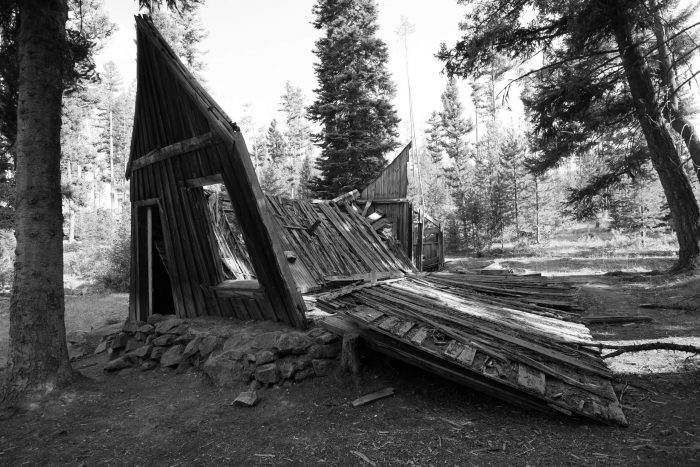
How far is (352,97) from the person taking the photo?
23.9m

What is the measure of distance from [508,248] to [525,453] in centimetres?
3061

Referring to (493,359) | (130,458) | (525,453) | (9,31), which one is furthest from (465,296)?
(9,31)

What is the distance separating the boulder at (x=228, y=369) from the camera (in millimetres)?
5586

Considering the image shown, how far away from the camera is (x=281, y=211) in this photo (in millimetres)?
9391

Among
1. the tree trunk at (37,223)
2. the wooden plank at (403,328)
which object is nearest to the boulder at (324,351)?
the wooden plank at (403,328)

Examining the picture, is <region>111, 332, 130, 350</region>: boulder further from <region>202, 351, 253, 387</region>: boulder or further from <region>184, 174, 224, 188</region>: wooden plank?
<region>184, 174, 224, 188</region>: wooden plank

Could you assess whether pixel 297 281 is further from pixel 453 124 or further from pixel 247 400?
pixel 453 124

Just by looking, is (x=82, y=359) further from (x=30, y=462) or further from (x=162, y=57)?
(x=162, y=57)

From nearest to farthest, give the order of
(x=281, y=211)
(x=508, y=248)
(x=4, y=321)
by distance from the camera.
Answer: (x=281, y=211)
(x=4, y=321)
(x=508, y=248)

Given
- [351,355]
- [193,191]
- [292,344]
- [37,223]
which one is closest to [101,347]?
[37,223]

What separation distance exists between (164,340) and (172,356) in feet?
1.73

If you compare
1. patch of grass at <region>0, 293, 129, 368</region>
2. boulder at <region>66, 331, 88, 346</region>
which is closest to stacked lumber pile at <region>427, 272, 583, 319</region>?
boulder at <region>66, 331, 88, 346</region>

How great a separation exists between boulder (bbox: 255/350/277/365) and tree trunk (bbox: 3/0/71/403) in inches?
109

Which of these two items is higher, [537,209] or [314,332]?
[537,209]
